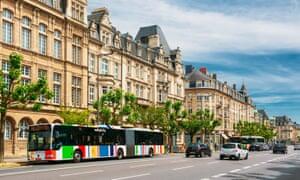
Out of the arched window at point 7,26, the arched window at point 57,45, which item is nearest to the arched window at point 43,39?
the arched window at point 57,45

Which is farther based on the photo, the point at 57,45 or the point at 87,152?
the point at 57,45

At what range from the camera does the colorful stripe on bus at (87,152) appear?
102ft

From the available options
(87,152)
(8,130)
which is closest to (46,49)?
(8,130)

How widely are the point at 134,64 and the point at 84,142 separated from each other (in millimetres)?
31985

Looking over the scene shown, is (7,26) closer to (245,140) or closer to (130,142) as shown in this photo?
(130,142)

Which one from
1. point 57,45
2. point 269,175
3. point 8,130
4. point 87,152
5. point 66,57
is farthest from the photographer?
point 66,57

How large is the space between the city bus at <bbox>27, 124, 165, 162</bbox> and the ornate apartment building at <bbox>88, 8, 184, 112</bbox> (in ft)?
34.0

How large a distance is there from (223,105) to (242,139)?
35221 mm

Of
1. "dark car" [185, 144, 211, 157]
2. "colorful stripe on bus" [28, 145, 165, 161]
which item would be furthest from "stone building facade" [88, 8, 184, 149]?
"dark car" [185, 144, 211, 157]

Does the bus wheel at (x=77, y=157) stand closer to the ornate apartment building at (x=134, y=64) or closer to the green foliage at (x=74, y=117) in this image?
the green foliage at (x=74, y=117)

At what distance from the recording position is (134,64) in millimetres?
65688

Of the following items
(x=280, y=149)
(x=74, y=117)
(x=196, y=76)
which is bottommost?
(x=280, y=149)

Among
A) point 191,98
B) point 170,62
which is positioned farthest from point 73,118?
point 191,98

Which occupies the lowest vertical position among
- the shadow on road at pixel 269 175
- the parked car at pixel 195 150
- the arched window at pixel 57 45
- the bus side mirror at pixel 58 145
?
the parked car at pixel 195 150
